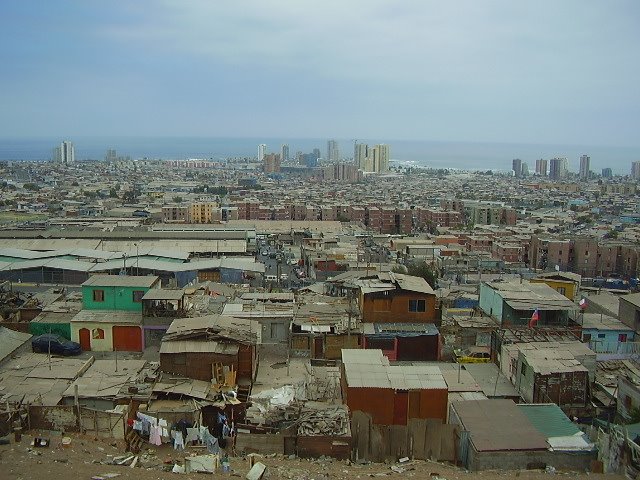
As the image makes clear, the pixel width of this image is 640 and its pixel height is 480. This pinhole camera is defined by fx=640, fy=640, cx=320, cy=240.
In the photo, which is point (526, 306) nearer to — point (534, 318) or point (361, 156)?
point (534, 318)

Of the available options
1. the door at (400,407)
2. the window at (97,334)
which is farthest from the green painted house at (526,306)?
the window at (97,334)

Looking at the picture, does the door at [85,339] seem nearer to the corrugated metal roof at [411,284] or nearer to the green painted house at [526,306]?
the corrugated metal roof at [411,284]

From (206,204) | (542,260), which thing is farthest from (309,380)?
(206,204)

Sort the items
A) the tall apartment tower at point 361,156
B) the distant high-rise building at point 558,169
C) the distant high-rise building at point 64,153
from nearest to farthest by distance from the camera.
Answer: the distant high-rise building at point 558,169 < the tall apartment tower at point 361,156 < the distant high-rise building at point 64,153

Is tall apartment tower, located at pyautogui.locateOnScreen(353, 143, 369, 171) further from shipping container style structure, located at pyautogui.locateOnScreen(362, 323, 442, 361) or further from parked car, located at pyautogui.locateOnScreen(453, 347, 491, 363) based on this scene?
shipping container style structure, located at pyautogui.locateOnScreen(362, 323, 442, 361)

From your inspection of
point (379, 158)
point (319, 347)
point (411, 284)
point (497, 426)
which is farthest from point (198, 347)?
point (379, 158)

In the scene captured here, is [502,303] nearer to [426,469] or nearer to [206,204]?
[426,469]

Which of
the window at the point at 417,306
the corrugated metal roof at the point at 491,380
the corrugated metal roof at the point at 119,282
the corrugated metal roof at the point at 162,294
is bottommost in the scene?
the corrugated metal roof at the point at 491,380
